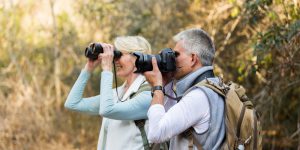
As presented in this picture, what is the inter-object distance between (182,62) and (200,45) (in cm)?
13

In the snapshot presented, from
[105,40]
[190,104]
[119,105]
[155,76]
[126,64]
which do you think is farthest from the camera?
[105,40]

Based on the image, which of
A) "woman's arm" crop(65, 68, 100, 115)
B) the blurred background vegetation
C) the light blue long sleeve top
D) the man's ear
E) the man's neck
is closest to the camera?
the man's ear

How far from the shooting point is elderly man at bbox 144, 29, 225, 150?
292 centimetres

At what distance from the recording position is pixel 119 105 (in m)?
3.50

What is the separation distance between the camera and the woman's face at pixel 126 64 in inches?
147

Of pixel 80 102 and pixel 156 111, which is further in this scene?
pixel 80 102

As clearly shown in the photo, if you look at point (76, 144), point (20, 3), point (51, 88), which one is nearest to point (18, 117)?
point (76, 144)

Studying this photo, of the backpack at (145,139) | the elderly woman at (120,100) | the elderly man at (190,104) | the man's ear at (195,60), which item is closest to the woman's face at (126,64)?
the elderly woman at (120,100)

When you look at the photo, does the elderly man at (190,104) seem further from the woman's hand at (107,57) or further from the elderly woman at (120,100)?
the woman's hand at (107,57)

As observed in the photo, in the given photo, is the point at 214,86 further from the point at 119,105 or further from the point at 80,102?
the point at 80,102

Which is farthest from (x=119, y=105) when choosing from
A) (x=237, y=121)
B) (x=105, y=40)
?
(x=105, y=40)

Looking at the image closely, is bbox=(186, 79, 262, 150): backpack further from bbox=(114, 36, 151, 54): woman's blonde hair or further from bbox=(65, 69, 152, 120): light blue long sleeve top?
bbox=(114, 36, 151, 54): woman's blonde hair

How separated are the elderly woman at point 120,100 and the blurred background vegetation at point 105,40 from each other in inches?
73.5

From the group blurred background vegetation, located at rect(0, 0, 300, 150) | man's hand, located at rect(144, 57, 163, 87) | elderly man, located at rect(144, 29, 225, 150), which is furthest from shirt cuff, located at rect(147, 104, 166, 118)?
blurred background vegetation, located at rect(0, 0, 300, 150)
